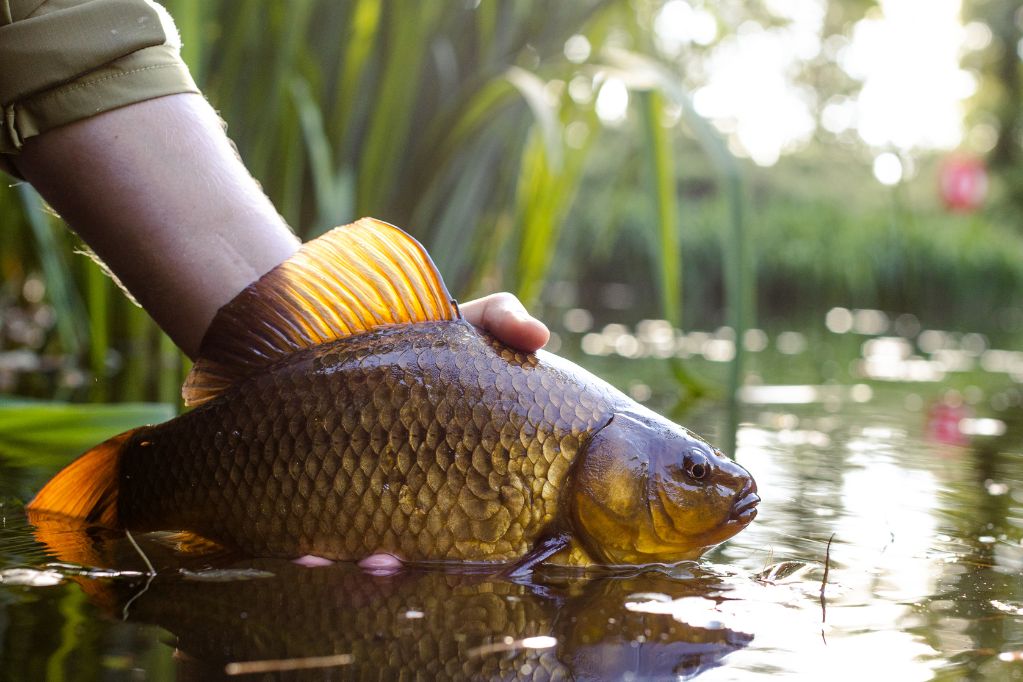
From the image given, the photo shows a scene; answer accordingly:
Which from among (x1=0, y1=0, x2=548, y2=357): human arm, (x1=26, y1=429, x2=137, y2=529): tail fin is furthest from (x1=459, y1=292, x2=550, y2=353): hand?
(x1=26, y1=429, x2=137, y2=529): tail fin

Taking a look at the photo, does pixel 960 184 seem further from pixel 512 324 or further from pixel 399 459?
pixel 399 459

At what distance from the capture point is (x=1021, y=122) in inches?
1112

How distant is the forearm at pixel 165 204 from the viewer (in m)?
1.71

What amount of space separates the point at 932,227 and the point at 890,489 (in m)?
13.4

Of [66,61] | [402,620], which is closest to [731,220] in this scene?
[66,61]

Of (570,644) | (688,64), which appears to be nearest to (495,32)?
(570,644)

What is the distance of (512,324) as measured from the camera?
1552 millimetres

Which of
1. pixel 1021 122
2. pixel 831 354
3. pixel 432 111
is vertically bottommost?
pixel 831 354

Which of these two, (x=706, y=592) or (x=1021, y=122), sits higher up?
(x=1021, y=122)

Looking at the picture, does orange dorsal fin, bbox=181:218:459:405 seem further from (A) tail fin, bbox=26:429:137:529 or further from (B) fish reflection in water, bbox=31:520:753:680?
(B) fish reflection in water, bbox=31:520:753:680

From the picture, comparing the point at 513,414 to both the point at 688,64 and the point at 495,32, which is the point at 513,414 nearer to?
the point at 495,32

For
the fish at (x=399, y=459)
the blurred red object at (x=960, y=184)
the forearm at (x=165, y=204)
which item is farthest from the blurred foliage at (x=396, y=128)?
the blurred red object at (x=960, y=184)

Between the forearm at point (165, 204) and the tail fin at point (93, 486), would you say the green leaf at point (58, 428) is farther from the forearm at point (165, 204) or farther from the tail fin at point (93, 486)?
the tail fin at point (93, 486)

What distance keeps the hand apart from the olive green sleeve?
0.65 metres
